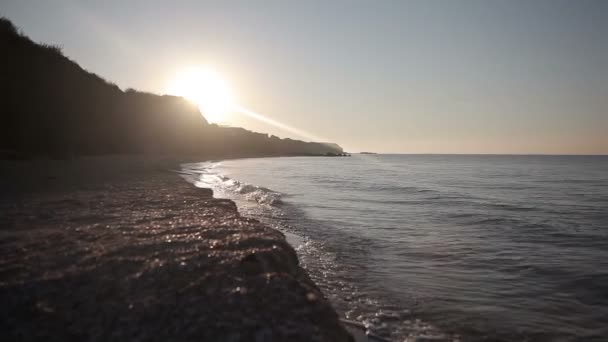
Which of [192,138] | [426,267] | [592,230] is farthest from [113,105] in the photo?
[592,230]

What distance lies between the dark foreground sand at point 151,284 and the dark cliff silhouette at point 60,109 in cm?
2132

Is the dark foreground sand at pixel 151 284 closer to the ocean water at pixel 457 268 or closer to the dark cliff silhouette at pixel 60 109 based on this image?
the ocean water at pixel 457 268

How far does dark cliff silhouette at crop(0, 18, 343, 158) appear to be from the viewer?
2405 centimetres

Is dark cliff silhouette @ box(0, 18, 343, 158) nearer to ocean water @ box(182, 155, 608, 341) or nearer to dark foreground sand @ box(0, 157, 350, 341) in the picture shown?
ocean water @ box(182, 155, 608, 341)

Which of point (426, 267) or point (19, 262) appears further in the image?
point (426, 267)

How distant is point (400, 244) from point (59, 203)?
1030cm

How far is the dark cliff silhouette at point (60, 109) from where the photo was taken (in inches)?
947

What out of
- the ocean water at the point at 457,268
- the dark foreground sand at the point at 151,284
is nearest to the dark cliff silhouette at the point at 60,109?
the ocean water at the point at 457,268

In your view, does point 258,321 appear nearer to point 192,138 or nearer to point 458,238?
point 458,238

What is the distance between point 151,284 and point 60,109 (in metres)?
32.9

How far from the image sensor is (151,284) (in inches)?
163

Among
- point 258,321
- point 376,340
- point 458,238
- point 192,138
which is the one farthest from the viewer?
point 192,138

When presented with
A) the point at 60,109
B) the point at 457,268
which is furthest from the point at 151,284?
the point at 60,109

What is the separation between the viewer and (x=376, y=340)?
4328 millimetres
